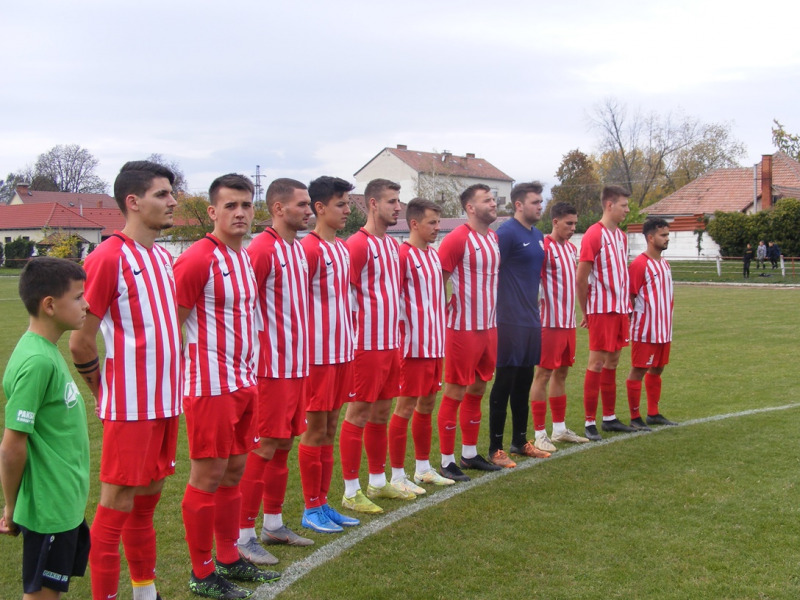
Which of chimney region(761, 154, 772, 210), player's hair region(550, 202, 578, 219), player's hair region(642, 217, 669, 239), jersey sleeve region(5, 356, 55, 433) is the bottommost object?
jersey sleeve region(5, 356, 55, 433)

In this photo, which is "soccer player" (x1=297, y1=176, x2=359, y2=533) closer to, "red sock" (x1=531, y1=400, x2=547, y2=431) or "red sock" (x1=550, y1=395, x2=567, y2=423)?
"red sock" (x1=531, y1=400, x2=547, y2=431)

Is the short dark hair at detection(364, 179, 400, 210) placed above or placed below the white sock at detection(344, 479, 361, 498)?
above

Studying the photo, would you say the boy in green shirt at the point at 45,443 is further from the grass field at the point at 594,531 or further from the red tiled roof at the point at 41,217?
the red tiled roof at the point at 41,217

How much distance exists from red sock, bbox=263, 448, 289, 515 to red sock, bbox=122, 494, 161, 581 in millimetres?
1107

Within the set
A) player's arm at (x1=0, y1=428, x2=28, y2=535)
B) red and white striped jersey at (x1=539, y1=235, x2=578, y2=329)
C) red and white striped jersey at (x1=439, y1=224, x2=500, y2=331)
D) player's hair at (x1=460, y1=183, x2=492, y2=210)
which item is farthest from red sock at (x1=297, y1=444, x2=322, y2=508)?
red and white striped jersey at (x1=539, y1=235, x2=578, y2=329)

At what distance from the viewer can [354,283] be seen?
5.61 metres

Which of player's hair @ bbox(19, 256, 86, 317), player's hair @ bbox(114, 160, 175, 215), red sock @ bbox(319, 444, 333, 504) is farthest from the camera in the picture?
red sock @ bbox(319, 444, 333, 504)

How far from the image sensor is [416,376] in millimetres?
5922

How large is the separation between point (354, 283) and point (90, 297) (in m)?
2.41

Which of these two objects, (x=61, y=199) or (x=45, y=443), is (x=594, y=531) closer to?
(x=45, y=443)

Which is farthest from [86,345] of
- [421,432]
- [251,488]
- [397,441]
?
[421,432]

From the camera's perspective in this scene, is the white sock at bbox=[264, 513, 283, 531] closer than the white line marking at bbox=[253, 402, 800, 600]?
No

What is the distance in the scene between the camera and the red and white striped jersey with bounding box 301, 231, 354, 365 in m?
4.98

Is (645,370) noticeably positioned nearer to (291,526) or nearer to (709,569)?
(709,569)
